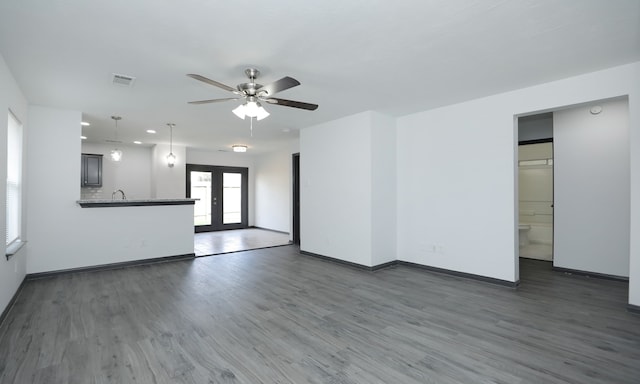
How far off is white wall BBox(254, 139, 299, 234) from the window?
Result: 5660mm

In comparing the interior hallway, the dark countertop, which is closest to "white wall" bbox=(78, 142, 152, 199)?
the interior hallway

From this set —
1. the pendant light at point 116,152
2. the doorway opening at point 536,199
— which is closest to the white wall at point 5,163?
the pendant light at point 116,152

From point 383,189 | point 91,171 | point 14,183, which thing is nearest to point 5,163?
point 14,183

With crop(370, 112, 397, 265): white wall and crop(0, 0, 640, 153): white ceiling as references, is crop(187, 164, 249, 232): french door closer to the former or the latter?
crop(0, 0, 640, 153): white ceiling

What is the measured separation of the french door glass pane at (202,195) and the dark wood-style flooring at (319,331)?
200 inches

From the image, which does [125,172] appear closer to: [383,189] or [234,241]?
[234,241]

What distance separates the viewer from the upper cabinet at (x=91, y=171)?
7.09 metres

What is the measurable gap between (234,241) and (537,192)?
7280 mm

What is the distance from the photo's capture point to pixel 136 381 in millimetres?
2059

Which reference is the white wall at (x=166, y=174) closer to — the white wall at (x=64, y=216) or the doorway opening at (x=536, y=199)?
the white wall at (x=64, y=216)

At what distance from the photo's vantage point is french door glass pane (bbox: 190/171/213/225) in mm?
9523

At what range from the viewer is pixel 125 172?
8219 mm

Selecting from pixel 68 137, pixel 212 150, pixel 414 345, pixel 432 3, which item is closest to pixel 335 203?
pixel 414 345

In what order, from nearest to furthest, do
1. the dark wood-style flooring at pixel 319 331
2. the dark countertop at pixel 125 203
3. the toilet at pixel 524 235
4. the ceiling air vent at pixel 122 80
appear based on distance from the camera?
the dark wood-style flooring at pixel 319 331 < the ceiling air vent at pixel 122 80 < the dark countertop at pixel 125 203 < the toilet at pixel 524 235
